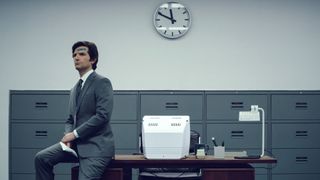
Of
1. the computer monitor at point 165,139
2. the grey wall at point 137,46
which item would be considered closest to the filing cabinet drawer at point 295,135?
the grey wall at point 137,46

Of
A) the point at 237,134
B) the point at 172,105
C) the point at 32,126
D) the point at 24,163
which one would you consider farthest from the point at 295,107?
the point at 24,163

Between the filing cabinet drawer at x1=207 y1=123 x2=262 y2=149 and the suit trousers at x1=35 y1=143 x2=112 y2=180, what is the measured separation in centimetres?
206

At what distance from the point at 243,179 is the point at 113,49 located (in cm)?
251

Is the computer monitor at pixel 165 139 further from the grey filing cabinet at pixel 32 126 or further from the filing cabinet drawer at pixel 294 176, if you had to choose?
the filing cabinet drawer at pixel 294 176

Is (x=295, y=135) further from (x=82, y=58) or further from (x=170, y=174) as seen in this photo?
(x=82, y=58)

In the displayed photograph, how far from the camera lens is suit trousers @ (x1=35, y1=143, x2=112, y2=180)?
2.99 metres

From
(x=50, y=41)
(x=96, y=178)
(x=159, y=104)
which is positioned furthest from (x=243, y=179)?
(x=50, y=41)

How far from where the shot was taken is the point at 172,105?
4902 mm

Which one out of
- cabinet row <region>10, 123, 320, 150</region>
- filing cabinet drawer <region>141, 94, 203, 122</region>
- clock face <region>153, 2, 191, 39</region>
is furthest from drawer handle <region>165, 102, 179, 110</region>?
clock face <region>153, 2, 191, 39</region>

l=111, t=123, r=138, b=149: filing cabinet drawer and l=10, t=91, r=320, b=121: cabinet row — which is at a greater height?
l=10, t=91, r=320, b=121: cabinet row

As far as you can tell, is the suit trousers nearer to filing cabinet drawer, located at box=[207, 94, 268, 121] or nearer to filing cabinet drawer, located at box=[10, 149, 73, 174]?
filing cabinet drawer, located at box=[10, 149, 73, 174]

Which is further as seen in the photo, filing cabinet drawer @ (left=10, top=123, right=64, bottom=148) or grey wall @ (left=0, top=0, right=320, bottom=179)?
grey wall @ (left=0, top=0, right=320, bottom=179)

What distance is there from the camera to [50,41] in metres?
5.19

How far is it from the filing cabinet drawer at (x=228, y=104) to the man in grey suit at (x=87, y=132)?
2.00m
